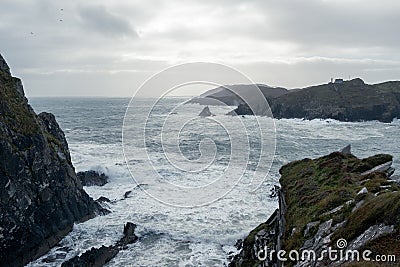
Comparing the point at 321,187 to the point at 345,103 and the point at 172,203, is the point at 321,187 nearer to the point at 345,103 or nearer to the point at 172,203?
the point at 172,203

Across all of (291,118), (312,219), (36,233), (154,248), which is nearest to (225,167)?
(154,248)

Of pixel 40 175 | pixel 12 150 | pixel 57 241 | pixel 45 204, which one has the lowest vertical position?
pixel 57 241

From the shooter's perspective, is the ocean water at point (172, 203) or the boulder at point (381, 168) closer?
the boulder at point (381, 168)

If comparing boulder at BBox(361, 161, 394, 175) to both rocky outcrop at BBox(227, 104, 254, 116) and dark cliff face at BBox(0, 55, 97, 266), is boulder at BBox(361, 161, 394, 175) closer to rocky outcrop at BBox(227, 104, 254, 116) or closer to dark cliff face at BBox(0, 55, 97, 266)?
dark cliff face at BBox(0, 55, 97, 266)

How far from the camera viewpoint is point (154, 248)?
25203mm

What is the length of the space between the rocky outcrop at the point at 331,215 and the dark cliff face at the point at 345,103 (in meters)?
108

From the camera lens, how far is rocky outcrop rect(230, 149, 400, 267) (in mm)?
9727

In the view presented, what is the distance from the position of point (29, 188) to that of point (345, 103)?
4913 inches

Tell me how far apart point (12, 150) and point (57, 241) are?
7.88 meters

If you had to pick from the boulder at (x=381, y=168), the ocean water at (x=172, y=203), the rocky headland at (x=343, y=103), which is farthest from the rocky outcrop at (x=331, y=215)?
the rocky headland at (x=343, y=103)

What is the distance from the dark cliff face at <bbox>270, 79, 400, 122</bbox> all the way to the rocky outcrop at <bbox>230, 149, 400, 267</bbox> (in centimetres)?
10810

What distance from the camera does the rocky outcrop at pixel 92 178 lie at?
41.3 metres

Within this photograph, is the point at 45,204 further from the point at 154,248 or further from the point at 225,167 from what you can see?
the point at 225,167

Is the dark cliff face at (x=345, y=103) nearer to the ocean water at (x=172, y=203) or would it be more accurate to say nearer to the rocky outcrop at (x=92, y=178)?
the ocean water at (x=172, y=203)
